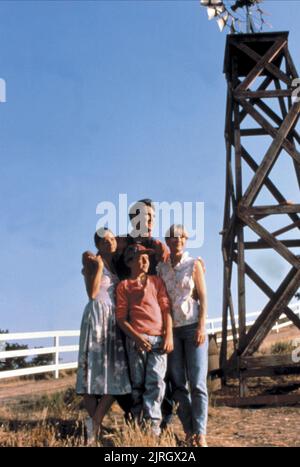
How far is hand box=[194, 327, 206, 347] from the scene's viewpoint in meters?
4.15

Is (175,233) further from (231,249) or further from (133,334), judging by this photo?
(231,249)

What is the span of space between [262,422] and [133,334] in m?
2.67

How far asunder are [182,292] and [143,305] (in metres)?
0.36

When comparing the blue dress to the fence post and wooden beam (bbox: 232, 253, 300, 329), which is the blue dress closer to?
wooden beam (bbox: 232, 253, 300, 329)

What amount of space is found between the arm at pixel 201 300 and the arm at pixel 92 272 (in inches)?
31.6

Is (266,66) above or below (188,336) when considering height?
above

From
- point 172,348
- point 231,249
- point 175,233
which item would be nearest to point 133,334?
point 172,348

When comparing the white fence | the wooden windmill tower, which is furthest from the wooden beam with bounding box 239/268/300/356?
the white fence

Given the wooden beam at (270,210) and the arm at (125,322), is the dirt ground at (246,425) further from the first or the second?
the wooden beam at (270,210)

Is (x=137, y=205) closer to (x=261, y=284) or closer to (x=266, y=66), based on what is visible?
(x=261, y=284)

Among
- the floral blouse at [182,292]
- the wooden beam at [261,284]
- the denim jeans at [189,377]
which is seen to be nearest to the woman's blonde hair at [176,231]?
the floral blouse at [182,292]

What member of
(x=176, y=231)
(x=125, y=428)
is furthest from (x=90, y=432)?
(x=176, y=231)

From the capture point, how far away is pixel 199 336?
414 cm

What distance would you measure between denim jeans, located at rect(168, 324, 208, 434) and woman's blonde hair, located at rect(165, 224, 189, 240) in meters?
0.77
